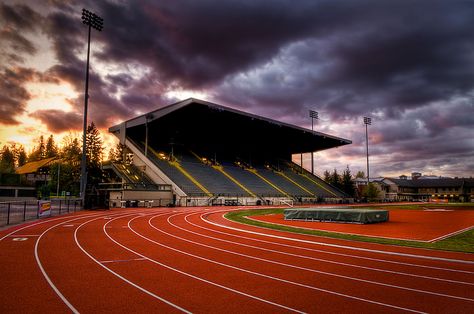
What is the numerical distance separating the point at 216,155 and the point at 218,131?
552 cm

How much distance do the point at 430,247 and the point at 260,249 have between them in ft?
22.6

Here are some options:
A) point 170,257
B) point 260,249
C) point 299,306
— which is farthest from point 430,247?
point 170,257

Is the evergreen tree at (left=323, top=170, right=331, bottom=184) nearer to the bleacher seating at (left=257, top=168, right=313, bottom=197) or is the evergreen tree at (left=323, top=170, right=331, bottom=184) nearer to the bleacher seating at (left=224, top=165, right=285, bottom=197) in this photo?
the bleacher seating at (left=257, top=168, right=313, bottom=197)

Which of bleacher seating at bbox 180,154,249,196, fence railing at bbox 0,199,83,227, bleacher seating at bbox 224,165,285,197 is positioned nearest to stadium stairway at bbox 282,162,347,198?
bleacher seating at bbox 224,165,285,197

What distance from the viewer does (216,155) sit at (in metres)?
67.1

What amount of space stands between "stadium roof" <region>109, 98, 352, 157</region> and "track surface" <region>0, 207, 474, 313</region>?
3576 cm

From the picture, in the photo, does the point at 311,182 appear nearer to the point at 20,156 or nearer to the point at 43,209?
the point at 43,209

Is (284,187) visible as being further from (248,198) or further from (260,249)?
(260,249)

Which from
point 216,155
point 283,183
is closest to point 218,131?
point 216,155

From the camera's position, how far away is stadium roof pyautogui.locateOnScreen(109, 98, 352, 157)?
5103cm

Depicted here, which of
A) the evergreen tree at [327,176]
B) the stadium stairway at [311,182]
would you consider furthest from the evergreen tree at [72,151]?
the evergreen tree at [327,176]

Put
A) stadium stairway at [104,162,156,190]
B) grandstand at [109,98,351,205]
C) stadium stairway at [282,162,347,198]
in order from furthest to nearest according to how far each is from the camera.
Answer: stadium stairway at [282,162,347,198] → grandstand at [109,98,351,205] → stadium stairway at [104,162,156,190]

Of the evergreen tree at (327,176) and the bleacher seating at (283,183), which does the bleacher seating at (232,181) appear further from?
the evergreen tree at (327,176)

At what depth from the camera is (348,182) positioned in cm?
8981
